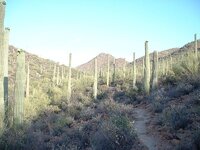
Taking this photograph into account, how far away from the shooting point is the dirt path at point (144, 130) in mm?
10697

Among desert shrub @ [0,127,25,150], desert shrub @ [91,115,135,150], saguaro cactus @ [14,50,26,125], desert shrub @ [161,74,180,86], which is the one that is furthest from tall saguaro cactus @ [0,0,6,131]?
desert shrub @ [161,74,180,86]

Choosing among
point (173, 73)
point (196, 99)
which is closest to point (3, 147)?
point (196, 99)

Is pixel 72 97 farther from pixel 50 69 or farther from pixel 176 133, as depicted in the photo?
pixel 50 69

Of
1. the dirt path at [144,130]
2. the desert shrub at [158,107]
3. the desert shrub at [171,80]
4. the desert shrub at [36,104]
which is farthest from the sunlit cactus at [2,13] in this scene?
the desert shrub at [171,80]

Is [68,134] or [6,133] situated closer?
[6,133]

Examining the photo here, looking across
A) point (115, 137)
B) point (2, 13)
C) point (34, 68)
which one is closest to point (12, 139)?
point (115, 137)

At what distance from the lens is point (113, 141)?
388 inches

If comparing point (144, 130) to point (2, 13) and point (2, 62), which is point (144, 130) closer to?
point (2, 62)

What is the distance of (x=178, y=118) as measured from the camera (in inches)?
444

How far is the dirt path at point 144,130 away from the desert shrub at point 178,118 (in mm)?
860

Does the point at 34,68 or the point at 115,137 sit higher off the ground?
the point at 34,68

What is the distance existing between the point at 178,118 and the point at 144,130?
84.8 inches

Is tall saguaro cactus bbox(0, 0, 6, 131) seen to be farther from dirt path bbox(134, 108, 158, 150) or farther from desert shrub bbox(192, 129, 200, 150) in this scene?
desert shrub bbox(192, 129, 200, 150)

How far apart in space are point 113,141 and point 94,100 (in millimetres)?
16320
